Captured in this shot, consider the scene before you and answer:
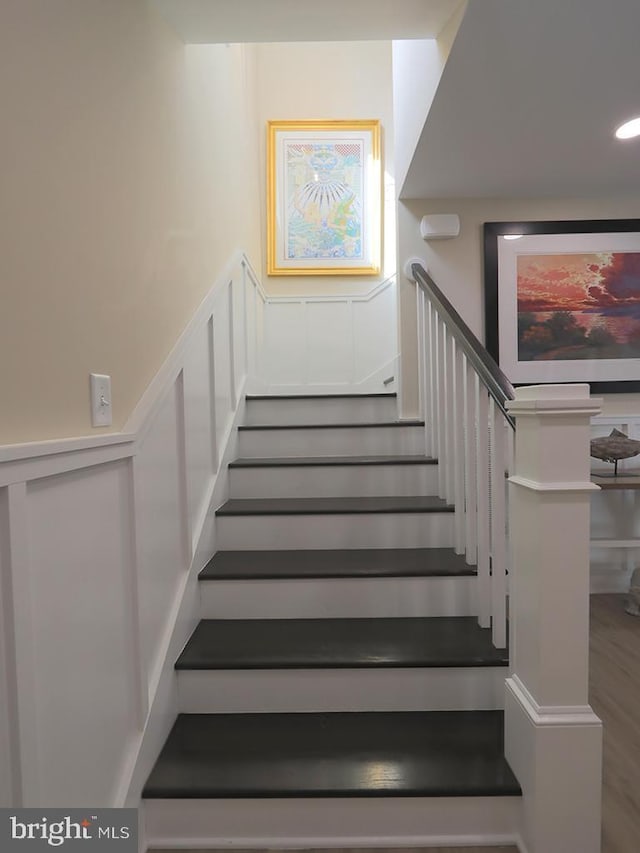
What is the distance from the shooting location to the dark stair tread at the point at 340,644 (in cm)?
157

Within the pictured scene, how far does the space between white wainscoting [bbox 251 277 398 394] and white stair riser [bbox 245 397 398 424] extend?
107 cm

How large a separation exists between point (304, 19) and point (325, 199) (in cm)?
263

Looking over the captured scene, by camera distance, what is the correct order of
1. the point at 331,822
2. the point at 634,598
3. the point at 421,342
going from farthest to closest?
the point at 634,598 < the point at 421,342 < the point at 331,822

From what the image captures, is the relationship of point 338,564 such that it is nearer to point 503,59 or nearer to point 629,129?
point 503,59

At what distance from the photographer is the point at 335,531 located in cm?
211

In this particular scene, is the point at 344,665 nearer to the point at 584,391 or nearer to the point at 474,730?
the point at 474,730

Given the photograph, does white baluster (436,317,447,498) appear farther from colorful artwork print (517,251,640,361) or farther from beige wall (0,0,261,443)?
beige wall (0,0,261,443)

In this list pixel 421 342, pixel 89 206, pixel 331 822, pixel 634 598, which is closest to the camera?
pixel 89 206

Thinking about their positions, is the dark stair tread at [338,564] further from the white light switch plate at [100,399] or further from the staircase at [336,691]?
the white light switch plate at [100,399]

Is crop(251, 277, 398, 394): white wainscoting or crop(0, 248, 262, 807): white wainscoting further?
crop(251, 277, 398, 394): white wainscoting

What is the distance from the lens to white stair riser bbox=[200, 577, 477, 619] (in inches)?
72.0

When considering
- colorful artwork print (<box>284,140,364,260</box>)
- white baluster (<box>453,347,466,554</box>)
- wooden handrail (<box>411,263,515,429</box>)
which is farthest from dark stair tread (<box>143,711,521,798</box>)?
colorful artwork print (<box>284,140,364,260</box>)

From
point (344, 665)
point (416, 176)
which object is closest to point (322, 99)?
point (416, 176)

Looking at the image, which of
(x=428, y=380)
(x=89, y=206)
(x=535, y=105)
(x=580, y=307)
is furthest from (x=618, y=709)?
(x=89, y=206)
